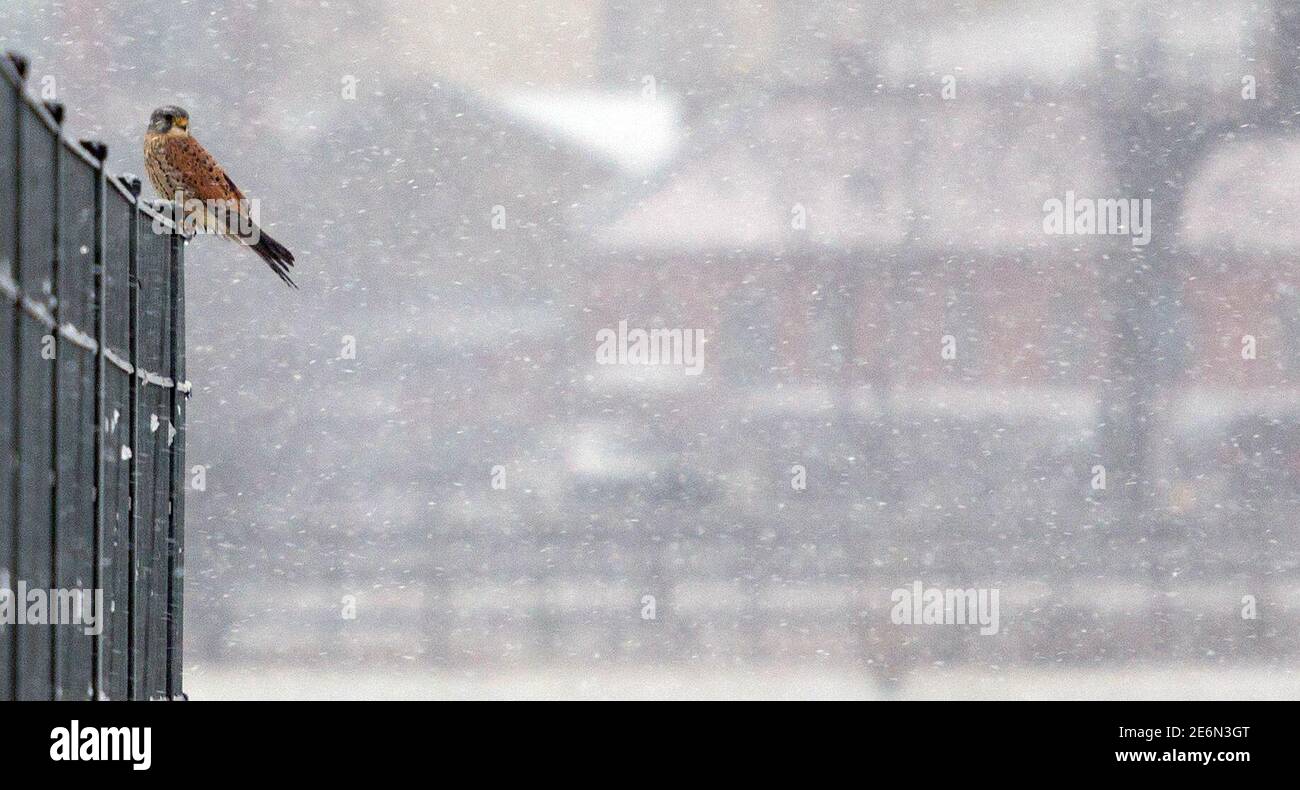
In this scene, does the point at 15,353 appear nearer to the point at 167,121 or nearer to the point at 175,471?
the point at 175,471

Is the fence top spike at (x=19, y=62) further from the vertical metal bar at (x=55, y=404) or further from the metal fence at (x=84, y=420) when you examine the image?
the vertical metal bar at (x=55, y=404)

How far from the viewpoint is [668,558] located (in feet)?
68.2

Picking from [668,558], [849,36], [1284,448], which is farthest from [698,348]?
[1284,448]

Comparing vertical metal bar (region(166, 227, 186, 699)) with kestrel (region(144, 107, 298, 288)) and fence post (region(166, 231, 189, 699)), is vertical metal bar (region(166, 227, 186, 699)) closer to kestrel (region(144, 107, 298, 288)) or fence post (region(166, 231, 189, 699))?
fence post (region(166, 231, 189, 699))

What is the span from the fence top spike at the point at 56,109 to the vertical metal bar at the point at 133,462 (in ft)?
1.87

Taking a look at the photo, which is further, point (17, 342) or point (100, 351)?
point (100, 351)

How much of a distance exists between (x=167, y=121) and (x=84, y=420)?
261 cm

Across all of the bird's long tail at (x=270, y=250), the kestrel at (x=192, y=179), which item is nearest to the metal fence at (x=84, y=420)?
the bird's long tail at (x=270, y=250)

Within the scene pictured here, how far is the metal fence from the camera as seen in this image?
1.70 metres

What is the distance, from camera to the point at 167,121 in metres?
4.40

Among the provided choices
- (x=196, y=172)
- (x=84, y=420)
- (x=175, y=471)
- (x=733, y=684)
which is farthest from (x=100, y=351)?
(x=733, y=684)

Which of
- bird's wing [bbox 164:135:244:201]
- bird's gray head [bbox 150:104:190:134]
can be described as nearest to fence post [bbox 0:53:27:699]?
bird's wing [bbox 164:135:244:201]
